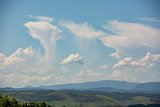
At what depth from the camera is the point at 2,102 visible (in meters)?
138

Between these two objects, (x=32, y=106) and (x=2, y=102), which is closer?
(x=2, y=102)

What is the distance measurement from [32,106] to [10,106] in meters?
11.8

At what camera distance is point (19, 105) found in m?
145

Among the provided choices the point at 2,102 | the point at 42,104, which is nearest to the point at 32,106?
the point at 42,104

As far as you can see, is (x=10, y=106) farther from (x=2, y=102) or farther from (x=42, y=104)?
(x=42, y=104)

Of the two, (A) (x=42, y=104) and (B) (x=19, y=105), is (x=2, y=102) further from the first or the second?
(A) (x=42, y=104)

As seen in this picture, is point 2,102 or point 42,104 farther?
point 42,104

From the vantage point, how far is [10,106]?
463 feet

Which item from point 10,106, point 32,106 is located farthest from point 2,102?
point 32,106

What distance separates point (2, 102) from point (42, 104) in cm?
2046

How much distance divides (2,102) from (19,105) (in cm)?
946

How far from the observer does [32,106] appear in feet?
488

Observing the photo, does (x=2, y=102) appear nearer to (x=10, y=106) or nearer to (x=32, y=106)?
(x=10, y=106)

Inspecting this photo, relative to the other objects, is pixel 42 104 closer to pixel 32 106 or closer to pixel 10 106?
pixel 32 106
